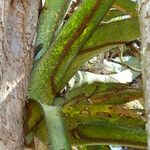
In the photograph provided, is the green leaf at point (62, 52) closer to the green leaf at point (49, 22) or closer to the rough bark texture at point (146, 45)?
the green leaf at point (49, 22)

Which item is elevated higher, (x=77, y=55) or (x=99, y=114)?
(x=77, y=55)

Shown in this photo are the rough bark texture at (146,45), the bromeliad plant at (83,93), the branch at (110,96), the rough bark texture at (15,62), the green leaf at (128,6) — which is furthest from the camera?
the green leaf at (128,6)

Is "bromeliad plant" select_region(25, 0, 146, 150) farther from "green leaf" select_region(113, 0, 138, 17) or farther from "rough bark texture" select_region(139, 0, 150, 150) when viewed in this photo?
"rough bark texture" select_region(139, 0, 150, 150)

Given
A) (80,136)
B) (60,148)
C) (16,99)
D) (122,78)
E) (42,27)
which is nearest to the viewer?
(60,148)

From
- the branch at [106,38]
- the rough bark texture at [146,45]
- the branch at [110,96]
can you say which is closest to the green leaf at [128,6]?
the branch at [106,38]

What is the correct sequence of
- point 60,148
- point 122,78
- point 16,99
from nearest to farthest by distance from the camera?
point 60,148
point 16,99
point 122,78

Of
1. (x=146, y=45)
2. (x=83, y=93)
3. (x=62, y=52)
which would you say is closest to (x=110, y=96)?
(x=83, y=93)

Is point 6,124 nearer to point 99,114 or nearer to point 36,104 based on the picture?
point 36,104

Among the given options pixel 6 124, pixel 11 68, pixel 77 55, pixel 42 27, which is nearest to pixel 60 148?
pixel 6 124
